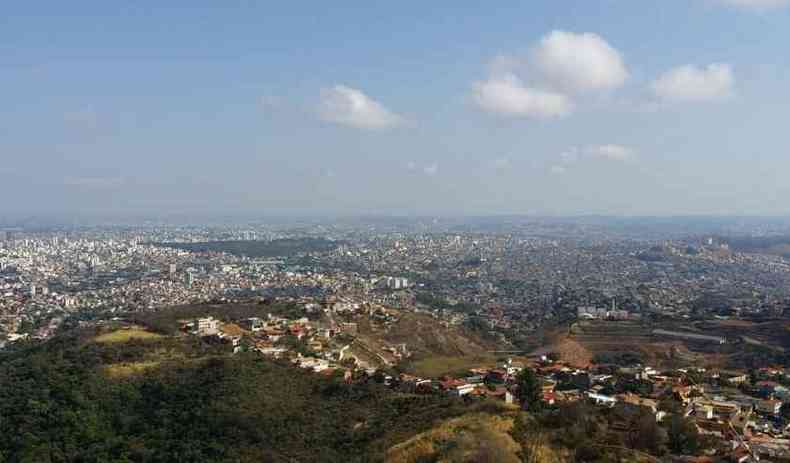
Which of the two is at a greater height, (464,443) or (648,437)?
(464,443)

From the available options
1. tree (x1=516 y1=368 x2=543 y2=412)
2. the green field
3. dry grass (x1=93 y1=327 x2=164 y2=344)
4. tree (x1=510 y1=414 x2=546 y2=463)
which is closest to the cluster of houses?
tree (x1=516 y1=368 x2=543 y2=412)

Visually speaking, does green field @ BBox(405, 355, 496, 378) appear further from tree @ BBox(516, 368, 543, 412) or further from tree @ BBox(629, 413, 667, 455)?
tree @ BBox(629, 413, 667, 455)

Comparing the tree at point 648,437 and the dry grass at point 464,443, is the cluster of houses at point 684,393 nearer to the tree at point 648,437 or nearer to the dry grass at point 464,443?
the tree at point 648,437

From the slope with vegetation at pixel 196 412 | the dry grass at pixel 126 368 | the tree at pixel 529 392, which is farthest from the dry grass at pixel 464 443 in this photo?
the dry grass at pixel 126 368

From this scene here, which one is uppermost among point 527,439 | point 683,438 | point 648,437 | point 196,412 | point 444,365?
point 527,439

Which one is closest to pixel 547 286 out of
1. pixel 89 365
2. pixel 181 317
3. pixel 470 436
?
pixel 181 317

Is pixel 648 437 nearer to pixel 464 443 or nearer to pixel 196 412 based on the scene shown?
pixel 464 443

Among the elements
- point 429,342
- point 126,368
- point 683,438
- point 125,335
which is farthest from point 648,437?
point 429,342
